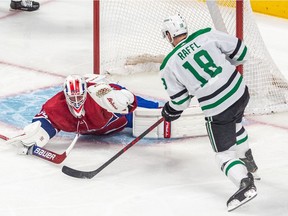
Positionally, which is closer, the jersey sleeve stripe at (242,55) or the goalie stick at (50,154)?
the jersey sleeve stripe at (242,55)

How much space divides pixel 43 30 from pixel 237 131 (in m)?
3.09

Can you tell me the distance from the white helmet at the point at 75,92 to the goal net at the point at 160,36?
3.11 feet

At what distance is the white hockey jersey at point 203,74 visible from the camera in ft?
12.3

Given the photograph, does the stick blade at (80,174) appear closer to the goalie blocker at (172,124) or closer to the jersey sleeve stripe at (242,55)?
the goalie blocker at (172,124)

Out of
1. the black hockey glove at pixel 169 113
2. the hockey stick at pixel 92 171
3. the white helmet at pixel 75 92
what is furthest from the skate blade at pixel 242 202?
the white helmet at pixel 75 92

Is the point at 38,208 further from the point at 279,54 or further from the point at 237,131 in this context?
the point at 279,54

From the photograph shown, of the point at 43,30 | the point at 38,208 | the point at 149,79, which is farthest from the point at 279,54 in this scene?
the point at 38,208

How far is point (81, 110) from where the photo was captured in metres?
4.30

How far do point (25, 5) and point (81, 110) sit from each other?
3.09 m

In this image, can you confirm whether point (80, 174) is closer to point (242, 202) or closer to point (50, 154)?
point (50, 154)

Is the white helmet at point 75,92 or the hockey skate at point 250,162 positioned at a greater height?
the white helmet at point 75,92

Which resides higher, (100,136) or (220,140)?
(220,140)

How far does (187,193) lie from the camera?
3920 mm

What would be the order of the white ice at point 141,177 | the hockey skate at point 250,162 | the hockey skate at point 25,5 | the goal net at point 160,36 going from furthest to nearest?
the hockey skate at point 25,5 < the goal net at point 160,36 < the hockey skate at point 250,162 < the white ice at point 141,177
